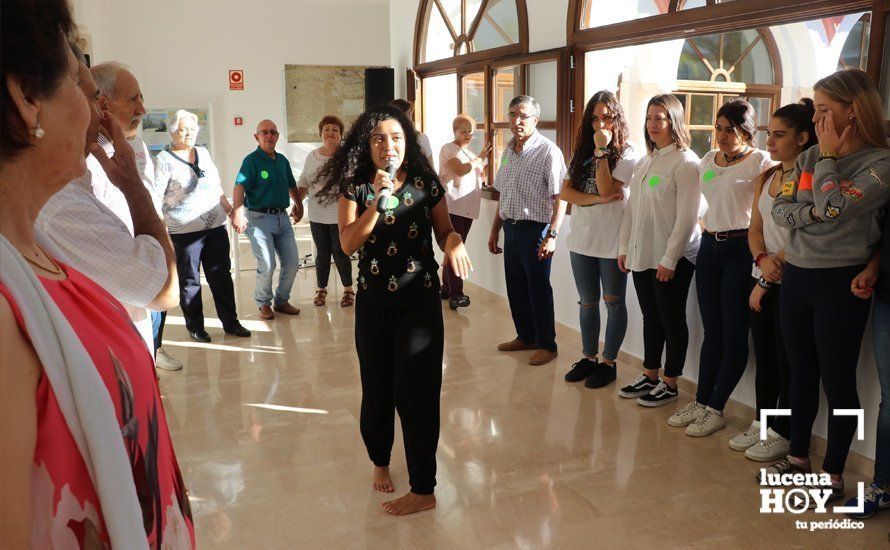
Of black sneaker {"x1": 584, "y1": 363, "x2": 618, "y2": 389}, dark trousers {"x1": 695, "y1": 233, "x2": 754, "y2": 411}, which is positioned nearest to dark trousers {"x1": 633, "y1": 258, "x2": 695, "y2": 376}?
dark trousers {"x1": 695, "y1": 233, "x2": 754, "y2": 411}

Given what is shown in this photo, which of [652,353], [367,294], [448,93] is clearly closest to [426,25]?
[448,93]

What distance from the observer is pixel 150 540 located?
963mm

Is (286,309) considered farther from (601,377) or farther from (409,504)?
(409,504)

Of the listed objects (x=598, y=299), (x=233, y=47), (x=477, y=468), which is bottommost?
(x=477, y=468)

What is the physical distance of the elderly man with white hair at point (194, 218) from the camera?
180 inches

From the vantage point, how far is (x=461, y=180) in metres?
5.73

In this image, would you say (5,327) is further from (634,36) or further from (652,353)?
(634,36)

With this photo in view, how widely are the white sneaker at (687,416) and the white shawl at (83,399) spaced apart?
3060 millimetres

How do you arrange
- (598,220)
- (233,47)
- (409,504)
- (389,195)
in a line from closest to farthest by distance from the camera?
(389,195) → (409,504) → (598,220) → (233,47)

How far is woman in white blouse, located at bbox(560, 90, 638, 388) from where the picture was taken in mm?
3854

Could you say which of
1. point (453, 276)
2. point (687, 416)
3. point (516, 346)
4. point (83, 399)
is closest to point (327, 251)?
point (453, 276)

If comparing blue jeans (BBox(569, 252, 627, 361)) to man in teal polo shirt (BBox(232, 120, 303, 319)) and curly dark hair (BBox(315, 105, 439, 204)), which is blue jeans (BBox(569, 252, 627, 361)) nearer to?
curly dark hair (BBox(315, 105, 439, 204))

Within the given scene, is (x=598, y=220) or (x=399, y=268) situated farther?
(x=598, y=220)

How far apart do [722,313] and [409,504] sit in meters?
1.82
